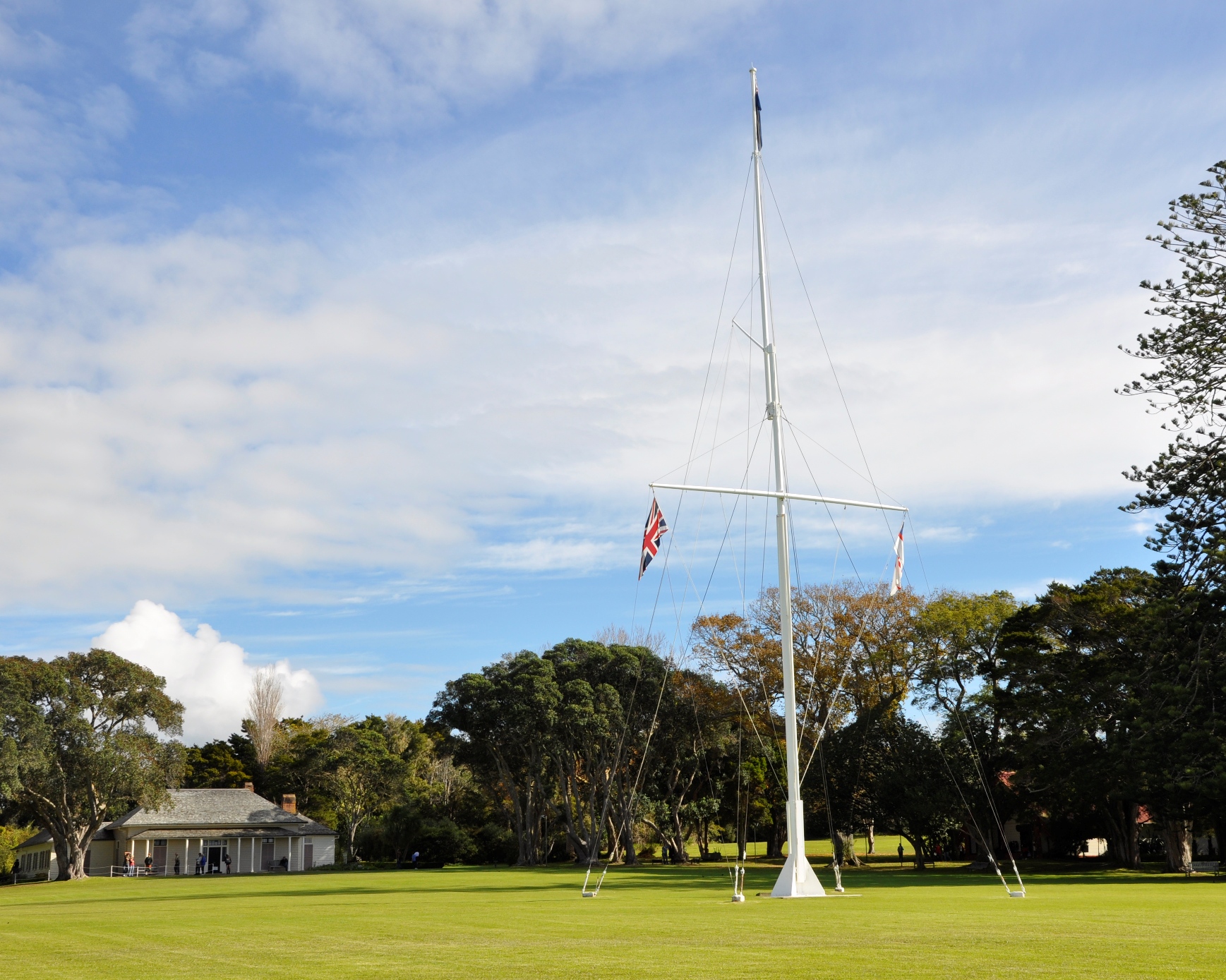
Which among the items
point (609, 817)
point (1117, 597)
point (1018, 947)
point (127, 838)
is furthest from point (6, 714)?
point (1018, 947)

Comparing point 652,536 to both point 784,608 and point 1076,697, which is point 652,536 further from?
point 1076,697

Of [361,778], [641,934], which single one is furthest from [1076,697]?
[361,778]

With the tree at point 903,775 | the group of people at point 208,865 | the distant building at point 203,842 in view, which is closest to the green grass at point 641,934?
the tree at point 903,775

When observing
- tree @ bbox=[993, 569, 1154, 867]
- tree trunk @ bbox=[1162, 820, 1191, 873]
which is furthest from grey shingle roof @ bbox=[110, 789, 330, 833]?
tree trunk @ bbox=[1162, 820, 1191, 873]

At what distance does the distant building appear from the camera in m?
65.1

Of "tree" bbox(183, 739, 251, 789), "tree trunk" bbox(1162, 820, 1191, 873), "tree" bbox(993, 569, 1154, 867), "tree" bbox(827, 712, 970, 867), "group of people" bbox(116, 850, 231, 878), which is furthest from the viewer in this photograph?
"tree" bbox(183, 739, 251, 789)

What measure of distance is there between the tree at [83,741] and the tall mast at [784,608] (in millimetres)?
41984

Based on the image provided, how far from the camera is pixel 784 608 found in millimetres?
26062

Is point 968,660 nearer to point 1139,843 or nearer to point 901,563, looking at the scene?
point 1139,843

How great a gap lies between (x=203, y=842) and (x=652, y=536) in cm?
4968

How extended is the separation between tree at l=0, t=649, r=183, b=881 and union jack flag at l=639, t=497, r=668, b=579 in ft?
129

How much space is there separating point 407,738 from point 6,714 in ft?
101

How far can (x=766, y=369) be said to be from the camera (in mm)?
27969

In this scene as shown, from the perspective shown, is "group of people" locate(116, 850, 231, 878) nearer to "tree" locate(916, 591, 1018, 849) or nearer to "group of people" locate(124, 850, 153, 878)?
"group of people" locate(124, 850, 153, 878)
